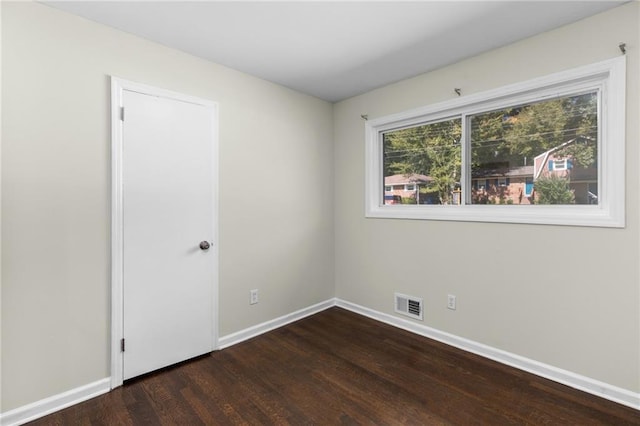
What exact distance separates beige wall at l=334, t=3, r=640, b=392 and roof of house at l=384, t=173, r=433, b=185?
0.97 ft

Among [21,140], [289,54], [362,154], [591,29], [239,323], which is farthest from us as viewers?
[362,154]

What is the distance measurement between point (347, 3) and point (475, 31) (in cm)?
98

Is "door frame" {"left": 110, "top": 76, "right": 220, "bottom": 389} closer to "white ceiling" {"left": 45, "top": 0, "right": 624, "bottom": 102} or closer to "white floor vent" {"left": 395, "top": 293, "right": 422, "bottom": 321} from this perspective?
"white ceiling" {"left": 45, "top": 0, "right": 624, "bottom": 102}

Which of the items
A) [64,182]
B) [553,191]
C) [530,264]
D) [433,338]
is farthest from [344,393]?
[64,182]

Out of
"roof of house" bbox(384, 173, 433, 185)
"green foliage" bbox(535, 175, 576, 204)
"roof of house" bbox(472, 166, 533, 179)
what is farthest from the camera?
"roof of house" bbox(384, 173, 433, 185)

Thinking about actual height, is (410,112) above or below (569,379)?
above

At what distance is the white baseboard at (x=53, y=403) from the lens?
1.77 m

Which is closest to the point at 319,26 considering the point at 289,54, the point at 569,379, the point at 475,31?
the point at 289,54

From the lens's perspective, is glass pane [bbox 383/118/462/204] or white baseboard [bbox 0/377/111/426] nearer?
white baseboard [bbox 0/377/111/426]

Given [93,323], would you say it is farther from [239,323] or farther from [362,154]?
[362,154]

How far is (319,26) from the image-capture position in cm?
211

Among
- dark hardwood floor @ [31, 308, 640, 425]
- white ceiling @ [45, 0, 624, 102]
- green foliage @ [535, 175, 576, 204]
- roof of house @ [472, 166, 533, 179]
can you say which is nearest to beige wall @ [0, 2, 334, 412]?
white ceiling @ [45, 0, 624, 102]

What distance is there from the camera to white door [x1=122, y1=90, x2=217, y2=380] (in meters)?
2.18

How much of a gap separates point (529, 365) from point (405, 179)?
1897mm
